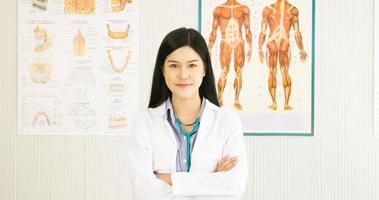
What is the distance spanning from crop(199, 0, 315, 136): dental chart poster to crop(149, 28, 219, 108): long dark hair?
802 millimetres

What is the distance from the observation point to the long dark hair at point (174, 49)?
1.80m

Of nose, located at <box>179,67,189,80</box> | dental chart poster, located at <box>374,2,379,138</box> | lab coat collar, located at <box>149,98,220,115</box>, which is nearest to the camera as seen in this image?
nose, located at <box>179,67,189,80</box>

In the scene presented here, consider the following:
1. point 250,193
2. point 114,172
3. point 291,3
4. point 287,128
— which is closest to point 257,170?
point 250,193

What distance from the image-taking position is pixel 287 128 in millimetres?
2725

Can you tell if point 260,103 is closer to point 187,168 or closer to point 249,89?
point 249,89

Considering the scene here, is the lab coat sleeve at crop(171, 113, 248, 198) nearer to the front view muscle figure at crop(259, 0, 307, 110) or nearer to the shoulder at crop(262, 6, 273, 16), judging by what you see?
the front view muscle figure at crop(259, 0, 307, 110)

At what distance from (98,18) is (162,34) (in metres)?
0.45

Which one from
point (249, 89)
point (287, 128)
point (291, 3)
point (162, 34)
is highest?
point (291, 3)

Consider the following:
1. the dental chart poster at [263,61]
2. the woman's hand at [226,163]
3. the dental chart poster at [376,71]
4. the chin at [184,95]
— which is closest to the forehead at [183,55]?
the chin at [184,95]

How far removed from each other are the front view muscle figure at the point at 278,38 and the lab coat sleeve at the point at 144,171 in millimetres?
1147

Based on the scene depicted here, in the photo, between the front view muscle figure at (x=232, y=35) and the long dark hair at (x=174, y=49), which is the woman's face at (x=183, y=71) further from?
the front view muscle figure at (x=232, y=35)

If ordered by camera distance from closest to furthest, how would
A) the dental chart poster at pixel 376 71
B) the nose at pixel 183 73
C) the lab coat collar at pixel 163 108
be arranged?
1. the nose at pixel 183 73
2. the lab coat collar at pixel 163 108
3. the dental chart poster at pixel 376 71

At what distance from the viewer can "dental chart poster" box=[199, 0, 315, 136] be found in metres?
2.71

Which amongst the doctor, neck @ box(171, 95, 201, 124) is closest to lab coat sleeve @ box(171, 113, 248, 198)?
the doctor
